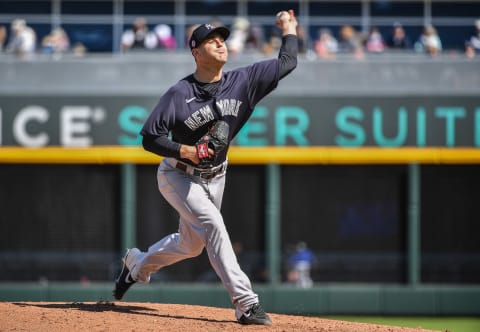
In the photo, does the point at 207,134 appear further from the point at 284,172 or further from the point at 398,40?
the point at 398,40

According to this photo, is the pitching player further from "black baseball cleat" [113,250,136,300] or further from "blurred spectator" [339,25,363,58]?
"blurred spectator" [339,25,363,58]

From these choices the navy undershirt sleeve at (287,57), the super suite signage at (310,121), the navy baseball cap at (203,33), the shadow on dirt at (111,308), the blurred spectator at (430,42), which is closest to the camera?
the navy baseball cap at (203,33)

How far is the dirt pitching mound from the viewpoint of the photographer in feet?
23.7

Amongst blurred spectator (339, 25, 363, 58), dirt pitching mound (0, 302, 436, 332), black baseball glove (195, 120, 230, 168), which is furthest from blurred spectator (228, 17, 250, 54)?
black baseball glove (195, 120, 230, 168)

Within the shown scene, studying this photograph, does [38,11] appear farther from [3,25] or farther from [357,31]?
[357,31]

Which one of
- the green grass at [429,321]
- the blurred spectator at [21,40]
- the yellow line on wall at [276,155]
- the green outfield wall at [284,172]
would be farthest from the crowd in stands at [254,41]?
the green grass at [429,321]

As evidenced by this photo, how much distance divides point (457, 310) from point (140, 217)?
6008 millimetres

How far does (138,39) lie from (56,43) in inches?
60.8

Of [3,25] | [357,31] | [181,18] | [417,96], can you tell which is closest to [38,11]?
[3,25]

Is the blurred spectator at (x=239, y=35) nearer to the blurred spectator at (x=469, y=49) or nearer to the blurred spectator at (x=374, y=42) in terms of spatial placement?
the blurred spectator at (x=374, y=42)

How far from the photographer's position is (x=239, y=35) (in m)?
19.1

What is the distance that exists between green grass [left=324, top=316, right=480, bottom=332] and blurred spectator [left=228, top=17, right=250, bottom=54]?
5288mm

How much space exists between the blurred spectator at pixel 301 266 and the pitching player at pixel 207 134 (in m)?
11.1

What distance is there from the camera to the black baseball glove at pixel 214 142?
282 inches
